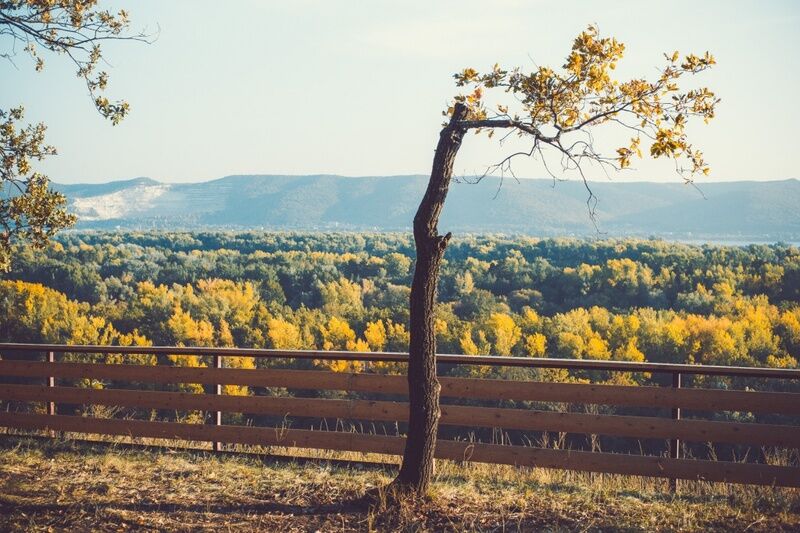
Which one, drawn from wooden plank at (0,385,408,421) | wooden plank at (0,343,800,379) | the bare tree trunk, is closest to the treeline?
wooden plank at (0,385,408,421)

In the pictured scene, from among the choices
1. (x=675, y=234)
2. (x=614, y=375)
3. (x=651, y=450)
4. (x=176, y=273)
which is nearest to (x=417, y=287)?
(x=651, y=450)

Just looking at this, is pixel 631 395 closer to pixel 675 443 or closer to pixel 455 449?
pixel 675 443

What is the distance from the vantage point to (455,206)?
→ 133250 millimetres

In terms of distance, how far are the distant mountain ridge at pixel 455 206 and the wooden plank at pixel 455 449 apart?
284 feet

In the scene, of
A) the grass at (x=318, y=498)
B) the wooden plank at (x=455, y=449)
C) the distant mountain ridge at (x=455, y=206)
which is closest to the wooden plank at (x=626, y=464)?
the wooden plank at (x=455, y=449)

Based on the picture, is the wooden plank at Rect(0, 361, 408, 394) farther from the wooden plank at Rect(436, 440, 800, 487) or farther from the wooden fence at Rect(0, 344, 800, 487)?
the wooden plank at Rect(436, 440, 800, 487)

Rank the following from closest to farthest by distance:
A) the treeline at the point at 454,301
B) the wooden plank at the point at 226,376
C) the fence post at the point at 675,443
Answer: the fence post at the point at 675,443
the wooden plank at the point at 226,376
the treeline at the point at 454,301

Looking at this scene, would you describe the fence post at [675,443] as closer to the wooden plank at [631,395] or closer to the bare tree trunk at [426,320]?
the wooden plank at [631,395]

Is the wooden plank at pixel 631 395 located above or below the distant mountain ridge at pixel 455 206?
below

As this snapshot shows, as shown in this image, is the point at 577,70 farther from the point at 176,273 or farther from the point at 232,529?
the point at 176,273

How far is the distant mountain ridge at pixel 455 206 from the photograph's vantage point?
104m

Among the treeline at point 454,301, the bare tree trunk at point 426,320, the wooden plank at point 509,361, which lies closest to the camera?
the bare tree trunk at point 426,320

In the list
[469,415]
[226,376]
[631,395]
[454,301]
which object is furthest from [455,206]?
[631,395]

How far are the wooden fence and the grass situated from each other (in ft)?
0.70
